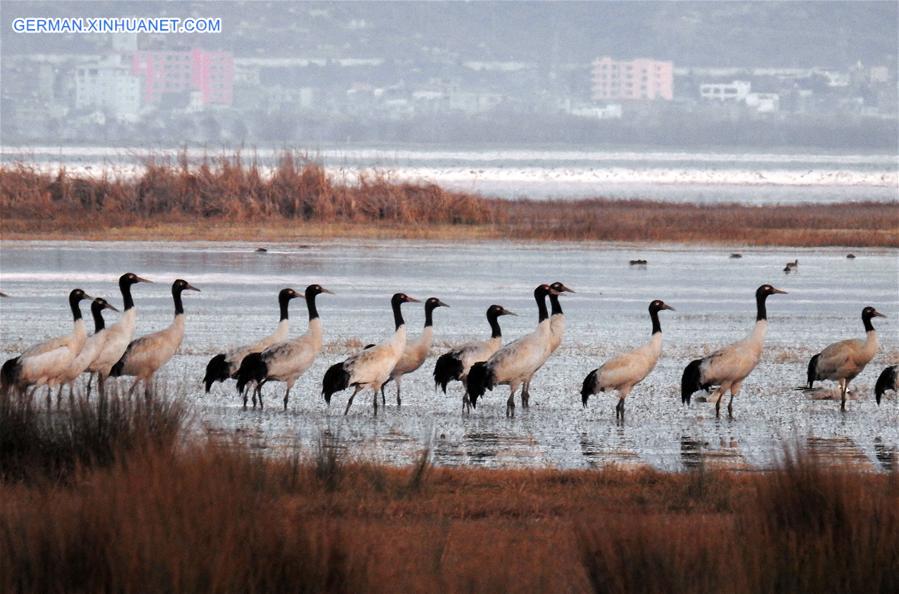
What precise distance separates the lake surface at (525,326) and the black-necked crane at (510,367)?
1.02ft

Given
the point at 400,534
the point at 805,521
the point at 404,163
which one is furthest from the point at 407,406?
the point at 404,163

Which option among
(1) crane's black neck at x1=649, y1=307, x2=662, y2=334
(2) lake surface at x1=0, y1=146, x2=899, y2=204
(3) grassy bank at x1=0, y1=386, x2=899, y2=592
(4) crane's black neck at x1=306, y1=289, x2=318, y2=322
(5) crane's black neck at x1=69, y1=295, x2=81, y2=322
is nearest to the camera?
(3) grassy bank at x1=0, y1=386, x2=899, y2=592

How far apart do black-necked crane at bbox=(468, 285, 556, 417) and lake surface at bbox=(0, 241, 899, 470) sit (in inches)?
12.2

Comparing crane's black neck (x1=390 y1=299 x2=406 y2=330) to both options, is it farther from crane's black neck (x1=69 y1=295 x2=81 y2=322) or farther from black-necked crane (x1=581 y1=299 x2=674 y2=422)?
crane's black neck (x1=69 y1=295 x2=81 y2=322)

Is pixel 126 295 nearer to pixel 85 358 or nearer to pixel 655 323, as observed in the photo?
pixel 85 358

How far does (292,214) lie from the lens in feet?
133

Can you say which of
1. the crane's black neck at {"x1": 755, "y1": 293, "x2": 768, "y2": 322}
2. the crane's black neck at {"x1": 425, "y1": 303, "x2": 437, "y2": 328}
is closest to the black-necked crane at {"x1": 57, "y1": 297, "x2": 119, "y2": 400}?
the crane's black neck at {"x1": 425, "y1": 303, "x2": 437, "y2": 328}

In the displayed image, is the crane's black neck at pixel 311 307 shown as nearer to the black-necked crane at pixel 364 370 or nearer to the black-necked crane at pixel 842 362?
the black-necked crane at pixel 364 370

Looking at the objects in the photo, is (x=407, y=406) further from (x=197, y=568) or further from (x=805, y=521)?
(x=197, y=568)

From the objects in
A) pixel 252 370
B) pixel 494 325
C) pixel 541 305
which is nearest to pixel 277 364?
pixel 252 370

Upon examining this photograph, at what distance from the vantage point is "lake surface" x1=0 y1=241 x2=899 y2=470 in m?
12.4

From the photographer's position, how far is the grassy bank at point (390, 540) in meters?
6.13

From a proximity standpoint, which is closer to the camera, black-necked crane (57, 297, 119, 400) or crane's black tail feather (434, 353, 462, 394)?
black-necked crane (57, 297, 119, 400)

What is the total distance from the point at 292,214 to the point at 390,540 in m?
33.0
